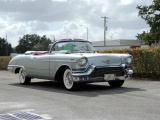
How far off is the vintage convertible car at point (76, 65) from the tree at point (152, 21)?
3414cm

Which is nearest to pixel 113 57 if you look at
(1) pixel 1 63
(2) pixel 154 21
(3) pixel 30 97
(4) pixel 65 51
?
(4) pixel 65 51

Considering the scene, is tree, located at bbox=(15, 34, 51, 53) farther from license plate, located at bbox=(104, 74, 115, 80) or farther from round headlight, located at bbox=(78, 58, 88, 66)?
round headlight, located at bbox=(78, 58, 88, 66)

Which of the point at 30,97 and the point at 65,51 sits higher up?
the point at 65,51

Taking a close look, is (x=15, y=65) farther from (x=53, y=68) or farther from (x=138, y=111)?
(x=138, y=111)

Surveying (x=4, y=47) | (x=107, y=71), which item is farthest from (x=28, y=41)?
(x=107, y=71)

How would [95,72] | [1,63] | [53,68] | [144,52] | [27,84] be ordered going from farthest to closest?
[1,63] → [144,52] → [27,84] → [53,68] → [95,72]

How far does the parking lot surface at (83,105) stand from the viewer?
22.7ft

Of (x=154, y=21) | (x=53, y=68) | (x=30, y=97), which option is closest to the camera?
(x=30, y=97)

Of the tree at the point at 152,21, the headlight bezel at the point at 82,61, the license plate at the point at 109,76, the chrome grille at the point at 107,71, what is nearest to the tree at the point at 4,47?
the tree at the point at 152,21

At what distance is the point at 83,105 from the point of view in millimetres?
8117

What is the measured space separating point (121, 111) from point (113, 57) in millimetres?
3704

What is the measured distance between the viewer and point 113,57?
10.8 metres

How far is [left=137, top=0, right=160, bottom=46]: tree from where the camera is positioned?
4531 cm

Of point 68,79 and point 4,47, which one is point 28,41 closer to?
point 4,47
